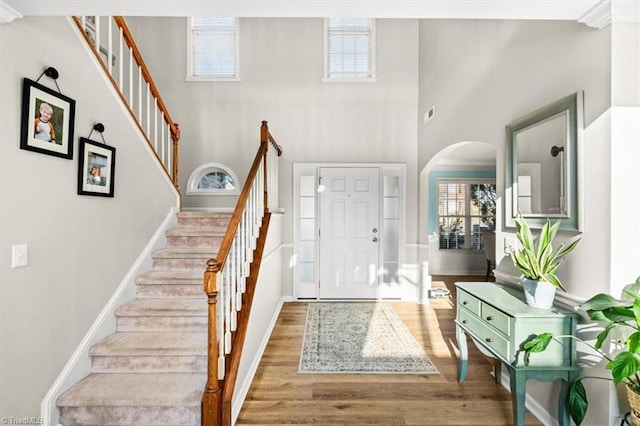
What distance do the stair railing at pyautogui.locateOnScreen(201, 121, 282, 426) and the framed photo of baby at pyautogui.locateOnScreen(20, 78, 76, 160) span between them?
3.92ft

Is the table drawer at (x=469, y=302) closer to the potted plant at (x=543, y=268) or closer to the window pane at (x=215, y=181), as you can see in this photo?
the potted plant at (x=543, y=268)

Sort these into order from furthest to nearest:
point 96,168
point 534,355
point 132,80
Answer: point 132,80, point 96,168, point 534,355

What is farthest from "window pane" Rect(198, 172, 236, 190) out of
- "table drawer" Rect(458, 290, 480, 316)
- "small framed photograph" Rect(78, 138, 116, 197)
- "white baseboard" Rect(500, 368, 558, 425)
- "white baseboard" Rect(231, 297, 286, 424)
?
"white baseboard" Rect(500, 368, 558, 425)

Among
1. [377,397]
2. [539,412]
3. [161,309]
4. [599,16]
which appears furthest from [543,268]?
[161,309]

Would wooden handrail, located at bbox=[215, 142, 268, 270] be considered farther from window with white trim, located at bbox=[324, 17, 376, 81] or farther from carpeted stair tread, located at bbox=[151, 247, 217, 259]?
window with white trim, located at bbox=[324, 17, 376, 81]

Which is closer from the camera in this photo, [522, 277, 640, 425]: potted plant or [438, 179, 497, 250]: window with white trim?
[522, 277, 640, 425]: potted plant

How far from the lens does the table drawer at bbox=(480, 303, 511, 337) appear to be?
1744 mm

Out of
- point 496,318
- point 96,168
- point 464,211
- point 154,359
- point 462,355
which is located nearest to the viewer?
point 496,318

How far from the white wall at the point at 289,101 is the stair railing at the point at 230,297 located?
5.36 feet


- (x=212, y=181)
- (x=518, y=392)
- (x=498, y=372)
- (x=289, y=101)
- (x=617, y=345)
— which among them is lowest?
(x=498, y=372)

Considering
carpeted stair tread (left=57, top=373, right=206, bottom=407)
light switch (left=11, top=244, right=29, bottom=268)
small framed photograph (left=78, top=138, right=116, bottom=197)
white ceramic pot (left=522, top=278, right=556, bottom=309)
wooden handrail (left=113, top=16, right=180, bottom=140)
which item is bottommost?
carpeted stair tread (left=57, top=373, right=206, bottom=407)

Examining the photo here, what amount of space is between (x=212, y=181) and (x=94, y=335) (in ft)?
8.93

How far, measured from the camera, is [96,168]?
229cm

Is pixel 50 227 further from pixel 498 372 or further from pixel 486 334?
pixel 498 372
